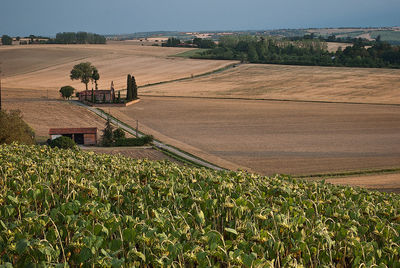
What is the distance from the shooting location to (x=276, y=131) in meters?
61.7

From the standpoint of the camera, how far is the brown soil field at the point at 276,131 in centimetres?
4597

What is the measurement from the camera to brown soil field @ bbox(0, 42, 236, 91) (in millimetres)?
112438

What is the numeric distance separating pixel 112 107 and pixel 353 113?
37.8 m

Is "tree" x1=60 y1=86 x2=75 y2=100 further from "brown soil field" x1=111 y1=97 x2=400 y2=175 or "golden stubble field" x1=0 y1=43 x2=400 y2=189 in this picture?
"brown soil field" x1=111 y1=97 x2=400 y2=175

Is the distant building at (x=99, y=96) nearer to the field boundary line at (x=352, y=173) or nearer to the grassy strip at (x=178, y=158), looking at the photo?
the grassy strip at (x=178, y=158)

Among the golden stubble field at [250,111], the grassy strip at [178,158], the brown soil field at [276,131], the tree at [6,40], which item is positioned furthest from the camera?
the tree at [6,40]

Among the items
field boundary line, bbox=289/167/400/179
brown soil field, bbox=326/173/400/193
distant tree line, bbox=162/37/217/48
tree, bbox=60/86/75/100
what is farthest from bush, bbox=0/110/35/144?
distant tree line, bbox=162/37/217/48

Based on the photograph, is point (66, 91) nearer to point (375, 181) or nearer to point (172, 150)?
point (172, 150)

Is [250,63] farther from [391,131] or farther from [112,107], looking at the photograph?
[391,131]

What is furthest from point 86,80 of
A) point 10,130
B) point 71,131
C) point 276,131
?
point 10,130

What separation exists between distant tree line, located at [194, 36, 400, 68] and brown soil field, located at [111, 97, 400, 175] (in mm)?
53597

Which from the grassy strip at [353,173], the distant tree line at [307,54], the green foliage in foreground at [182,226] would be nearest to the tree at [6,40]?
the distant tree line at [307,54]

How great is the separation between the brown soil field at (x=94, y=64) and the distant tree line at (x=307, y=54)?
12268 mm

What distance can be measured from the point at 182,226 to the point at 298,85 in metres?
98.5
